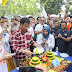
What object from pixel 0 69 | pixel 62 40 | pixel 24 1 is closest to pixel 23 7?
pixel 24 1

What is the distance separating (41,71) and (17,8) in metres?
15.6

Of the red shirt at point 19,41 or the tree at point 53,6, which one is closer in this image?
the red shirt at point 19,41

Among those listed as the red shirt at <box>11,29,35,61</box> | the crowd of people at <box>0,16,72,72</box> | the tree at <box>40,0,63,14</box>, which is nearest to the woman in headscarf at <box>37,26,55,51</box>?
the crowd of people at <box>0,16,72,72</box>

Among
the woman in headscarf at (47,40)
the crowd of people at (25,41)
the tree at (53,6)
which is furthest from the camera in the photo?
the tree at (53,6)

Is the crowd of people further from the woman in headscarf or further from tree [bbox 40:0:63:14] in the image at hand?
tree [bbox 40:0:63:14]

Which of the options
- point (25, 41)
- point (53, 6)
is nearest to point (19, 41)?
point (25, 41)

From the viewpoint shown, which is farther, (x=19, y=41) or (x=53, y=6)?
(x=53, y=6)

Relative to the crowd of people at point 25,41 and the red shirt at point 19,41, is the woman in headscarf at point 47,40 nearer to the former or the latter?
the crowd of people at point 25,41

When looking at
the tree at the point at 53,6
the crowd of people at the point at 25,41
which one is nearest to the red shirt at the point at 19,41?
the crowd of people at the point at 25,41

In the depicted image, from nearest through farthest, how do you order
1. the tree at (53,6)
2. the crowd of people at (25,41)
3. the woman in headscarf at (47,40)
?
the crowd of people at (25,41), the woman in headscarf at (47,40), the tree at (53,6)

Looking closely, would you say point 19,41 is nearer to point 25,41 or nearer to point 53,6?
point 25,41

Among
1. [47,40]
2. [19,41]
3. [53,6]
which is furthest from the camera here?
[53,6]

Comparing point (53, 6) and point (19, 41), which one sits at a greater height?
point (53, 6)

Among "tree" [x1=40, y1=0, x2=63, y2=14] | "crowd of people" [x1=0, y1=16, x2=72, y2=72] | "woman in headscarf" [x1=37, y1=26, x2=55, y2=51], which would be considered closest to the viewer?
"crowd of people" [x1=0, y1=16, x2=72, y2=72]
